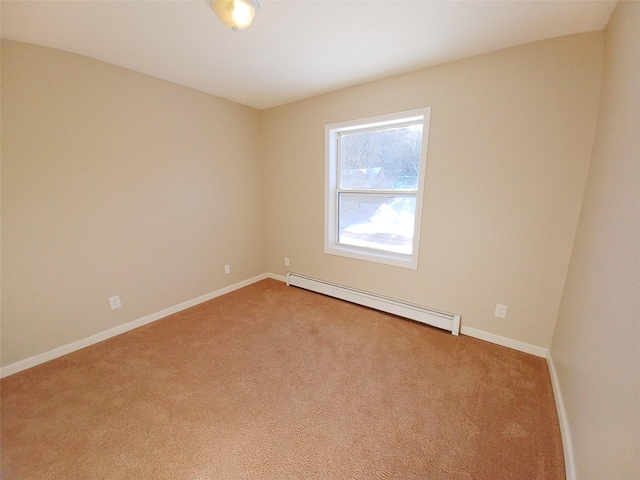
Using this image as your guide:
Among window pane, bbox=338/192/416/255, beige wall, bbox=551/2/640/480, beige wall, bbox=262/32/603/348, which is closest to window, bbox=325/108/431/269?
window pane, bbox=338/192/416/255

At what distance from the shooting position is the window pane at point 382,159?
2424mm

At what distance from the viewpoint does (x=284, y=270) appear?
359 centimetres

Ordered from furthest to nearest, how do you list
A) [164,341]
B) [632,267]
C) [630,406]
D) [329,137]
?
[329,137] → [164,341] → [632,267] → [630,406]

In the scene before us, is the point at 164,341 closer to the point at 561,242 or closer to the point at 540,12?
the point at 561,242

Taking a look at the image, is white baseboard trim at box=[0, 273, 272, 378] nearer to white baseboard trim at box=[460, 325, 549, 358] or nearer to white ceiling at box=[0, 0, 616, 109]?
white ceiling at box=[0, 0, 616, 109]

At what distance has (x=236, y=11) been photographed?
136cm

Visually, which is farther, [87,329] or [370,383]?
[87,329]

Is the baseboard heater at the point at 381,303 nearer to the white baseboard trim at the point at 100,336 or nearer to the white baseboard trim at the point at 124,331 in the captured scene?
the white baseboard trim at the point at 124,331

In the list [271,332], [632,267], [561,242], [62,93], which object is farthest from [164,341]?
[561,242]

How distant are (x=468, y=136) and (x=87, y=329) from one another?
3641 mm

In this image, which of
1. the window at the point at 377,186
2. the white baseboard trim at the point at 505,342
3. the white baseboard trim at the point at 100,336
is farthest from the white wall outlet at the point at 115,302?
the white baseboard trim at the point at 505,342

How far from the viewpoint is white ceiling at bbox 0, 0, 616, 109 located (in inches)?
55.2

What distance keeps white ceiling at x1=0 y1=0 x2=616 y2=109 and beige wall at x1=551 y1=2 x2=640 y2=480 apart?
52 cm

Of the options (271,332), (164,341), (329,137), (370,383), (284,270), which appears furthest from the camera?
(284,270)
